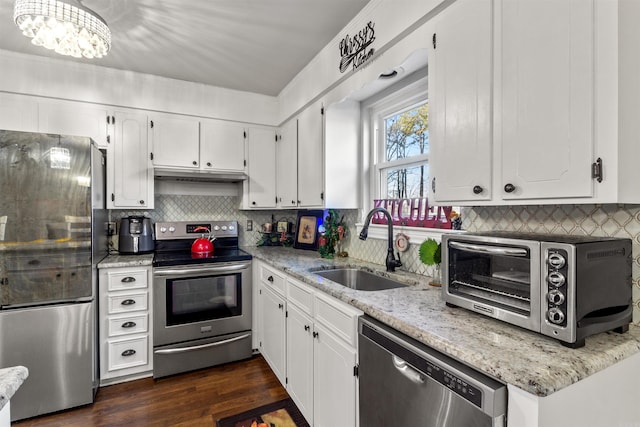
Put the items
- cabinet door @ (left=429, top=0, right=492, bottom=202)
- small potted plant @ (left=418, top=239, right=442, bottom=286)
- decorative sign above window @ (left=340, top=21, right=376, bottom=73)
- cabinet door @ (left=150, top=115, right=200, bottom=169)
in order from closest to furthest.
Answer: cabinet door @ (left=429, top=0, right=492, bottom=202), small potted plant @ (left=418, top=239, right=442, bottom=286), decorative sign above window @ (left=340, top=21, right=376, bottom=73), cabinet door @ (left=150, top=115, right=200, bottom=169)

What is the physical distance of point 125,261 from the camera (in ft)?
8.27

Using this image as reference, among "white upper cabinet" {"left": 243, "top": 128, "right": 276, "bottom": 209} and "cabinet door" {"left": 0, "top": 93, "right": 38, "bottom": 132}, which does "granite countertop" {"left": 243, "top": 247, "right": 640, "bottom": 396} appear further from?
"cabinet door" {"left": 0, "top": 93, "right": 38, "bottom": 132}

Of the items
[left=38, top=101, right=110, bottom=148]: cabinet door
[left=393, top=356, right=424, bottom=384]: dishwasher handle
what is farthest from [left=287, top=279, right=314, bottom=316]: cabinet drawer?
[left=38, top=101, right=110, bottom=148]: cabinet door

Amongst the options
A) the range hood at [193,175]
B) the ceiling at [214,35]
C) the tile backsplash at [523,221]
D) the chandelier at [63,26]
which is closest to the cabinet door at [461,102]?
the tile backsplash at [523,221]

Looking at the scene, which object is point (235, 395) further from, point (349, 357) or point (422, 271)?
point (422, 271)

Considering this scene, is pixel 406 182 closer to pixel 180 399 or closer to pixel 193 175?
pixel 193 175

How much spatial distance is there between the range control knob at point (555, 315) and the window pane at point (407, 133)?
1.33m

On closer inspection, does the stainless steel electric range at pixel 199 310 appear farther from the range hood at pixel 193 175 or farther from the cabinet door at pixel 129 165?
the range hood at pixel 193 175

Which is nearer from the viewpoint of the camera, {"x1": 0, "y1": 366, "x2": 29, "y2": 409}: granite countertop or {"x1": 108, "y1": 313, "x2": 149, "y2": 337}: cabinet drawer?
{"x1": 0, "y1": 366, "x2": 29, "y2": 409}: granite countertop

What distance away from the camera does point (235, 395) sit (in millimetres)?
2312

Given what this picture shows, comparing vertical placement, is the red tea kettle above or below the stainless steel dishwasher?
above

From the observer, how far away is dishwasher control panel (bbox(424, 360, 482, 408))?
A: 0.87 meters

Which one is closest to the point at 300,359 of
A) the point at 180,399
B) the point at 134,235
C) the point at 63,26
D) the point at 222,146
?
the point at 180,399

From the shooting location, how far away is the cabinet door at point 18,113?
95.9 inches
